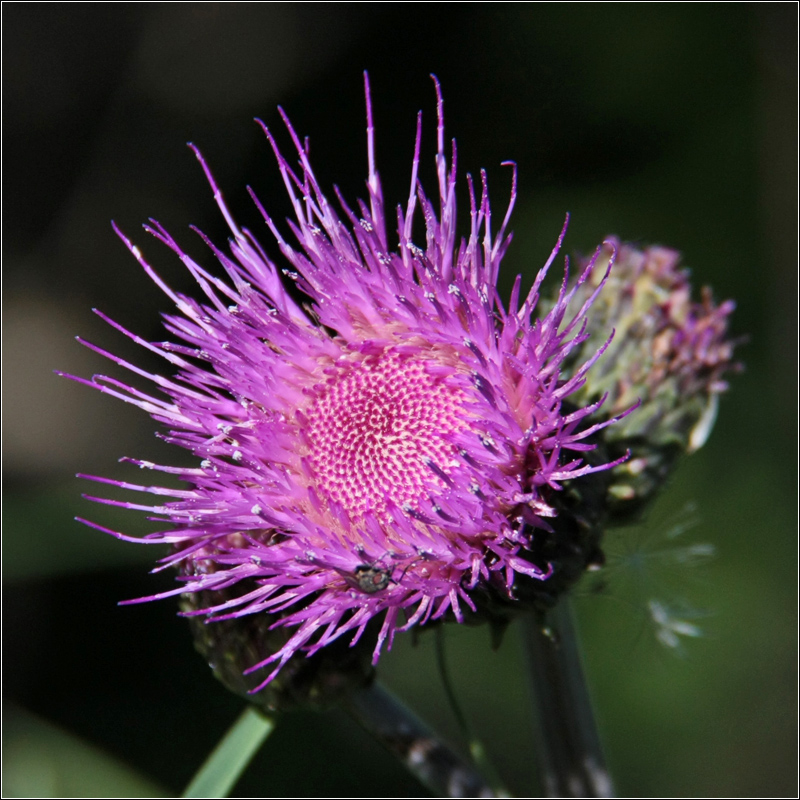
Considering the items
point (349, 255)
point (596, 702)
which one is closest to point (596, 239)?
point (596, 702)

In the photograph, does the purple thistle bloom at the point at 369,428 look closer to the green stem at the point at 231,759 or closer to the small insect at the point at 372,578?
the small insect at the point at 372,578

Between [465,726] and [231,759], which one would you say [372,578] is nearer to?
[465,726]

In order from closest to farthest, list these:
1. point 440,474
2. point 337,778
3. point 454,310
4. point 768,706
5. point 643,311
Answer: point 440,474 → point 454,310 → point 643,311 → point 768,706 → point 337,778

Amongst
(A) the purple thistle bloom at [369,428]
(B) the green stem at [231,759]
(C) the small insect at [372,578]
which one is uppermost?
(A) the purple thistle bloom at [369,428]

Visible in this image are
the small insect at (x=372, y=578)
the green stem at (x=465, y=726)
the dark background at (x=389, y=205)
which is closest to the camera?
the small insect at (x=372, y=578)

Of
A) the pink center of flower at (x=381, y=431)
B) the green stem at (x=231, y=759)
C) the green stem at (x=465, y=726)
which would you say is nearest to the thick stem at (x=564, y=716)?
Answer: the green stem at (x=465, y=726)

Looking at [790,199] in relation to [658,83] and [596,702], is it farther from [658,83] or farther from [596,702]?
[596,702]
